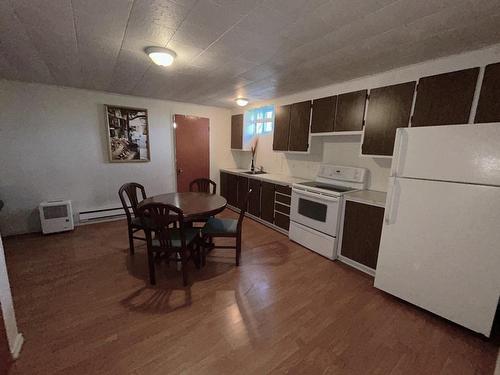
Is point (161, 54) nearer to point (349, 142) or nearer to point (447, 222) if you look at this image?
point (349, 142)

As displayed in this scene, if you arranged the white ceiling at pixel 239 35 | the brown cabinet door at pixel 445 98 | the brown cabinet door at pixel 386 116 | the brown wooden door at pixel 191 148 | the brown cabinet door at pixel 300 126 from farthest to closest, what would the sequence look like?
1. the brown wooden door at pixel 191 148
2. the brown cabinet door at pixel 300 126
3. the brown cabinet door at pixel 386 116
4. the brown cabinet door at pixel 445 98
5. the white ceiling at pixel 239 35

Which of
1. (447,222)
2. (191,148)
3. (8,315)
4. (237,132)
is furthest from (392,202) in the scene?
(191,148)

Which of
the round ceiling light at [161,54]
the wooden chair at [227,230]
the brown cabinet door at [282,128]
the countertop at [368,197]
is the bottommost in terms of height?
the wooden chair at [227,230]

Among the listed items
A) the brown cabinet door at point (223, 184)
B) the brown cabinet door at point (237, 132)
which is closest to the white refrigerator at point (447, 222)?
the brown cabinet door at point (237, 132)

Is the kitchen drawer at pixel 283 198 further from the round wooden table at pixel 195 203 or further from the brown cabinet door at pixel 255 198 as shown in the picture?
the round wooden table at pixel 195 203

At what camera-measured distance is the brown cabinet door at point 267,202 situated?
3675 millimetres

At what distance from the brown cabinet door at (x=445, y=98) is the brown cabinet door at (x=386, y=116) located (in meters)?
0.10

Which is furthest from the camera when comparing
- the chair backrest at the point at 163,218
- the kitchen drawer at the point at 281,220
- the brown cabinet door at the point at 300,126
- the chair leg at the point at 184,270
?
the kitchen drawer at the point at 281,220

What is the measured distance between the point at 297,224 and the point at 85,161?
12.4ft

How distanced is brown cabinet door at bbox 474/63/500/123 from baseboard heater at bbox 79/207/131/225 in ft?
16.6

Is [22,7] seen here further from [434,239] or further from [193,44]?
[434,239]

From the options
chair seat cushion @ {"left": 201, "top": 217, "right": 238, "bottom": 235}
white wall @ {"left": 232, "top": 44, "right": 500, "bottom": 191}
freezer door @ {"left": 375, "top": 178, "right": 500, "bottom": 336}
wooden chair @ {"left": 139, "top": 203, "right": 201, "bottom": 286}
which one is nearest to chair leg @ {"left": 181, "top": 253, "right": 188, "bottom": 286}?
wooden chair @ {"left": 139, "top": 203, "right": 201, "bottom": 286}

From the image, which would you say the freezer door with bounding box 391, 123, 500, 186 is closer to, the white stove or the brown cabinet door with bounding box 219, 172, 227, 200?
the white stove

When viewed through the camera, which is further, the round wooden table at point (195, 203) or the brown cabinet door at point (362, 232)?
the brown cabinet door at point (362, 232)
